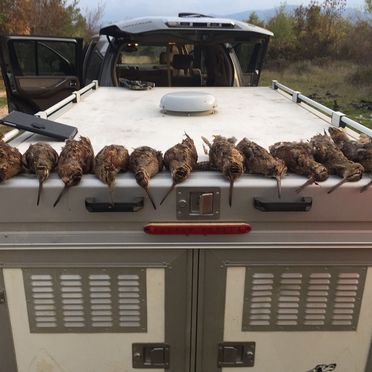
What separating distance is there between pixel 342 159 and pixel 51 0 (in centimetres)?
2559

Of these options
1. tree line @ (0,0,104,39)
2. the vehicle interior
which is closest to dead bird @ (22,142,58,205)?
the vehicle interior

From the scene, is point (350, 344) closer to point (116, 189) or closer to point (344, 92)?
point (116, 189)

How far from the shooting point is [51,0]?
79.8ft

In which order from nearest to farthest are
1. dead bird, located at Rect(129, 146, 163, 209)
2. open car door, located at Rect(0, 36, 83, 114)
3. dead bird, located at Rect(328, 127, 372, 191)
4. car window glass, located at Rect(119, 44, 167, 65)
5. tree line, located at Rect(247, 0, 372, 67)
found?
dead bird, located at Rect(129, 146, 163, 209) → dead bird, located at Rect(328, 127, 372, 191) → open car door, located at Rect(0, 36, 83, 114) → car window glass, located at Rect(119, 44, 167, 65) → tree line, located at Rect(247, 0, 372, 67)

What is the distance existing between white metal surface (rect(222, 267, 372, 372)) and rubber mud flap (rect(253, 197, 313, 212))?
16.1 inches

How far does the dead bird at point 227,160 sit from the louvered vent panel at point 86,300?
519 millimetres

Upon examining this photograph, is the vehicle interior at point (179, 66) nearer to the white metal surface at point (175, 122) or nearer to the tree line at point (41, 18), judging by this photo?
the white metal surface at point (175, 122)

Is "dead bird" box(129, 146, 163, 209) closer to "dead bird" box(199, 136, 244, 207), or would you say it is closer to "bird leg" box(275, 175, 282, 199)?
"dead bird" box(199, 136, 244, 207)

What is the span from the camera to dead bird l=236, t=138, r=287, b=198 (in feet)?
5.77

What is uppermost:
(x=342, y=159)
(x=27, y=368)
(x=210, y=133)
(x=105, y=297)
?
(x=342, y=159)

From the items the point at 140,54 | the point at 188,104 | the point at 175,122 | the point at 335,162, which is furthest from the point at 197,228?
the point at 140,54

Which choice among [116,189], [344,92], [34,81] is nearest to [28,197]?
[116,189]

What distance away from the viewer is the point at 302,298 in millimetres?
1938

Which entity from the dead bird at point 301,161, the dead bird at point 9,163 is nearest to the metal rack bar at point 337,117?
the dead bird at point 301,161
